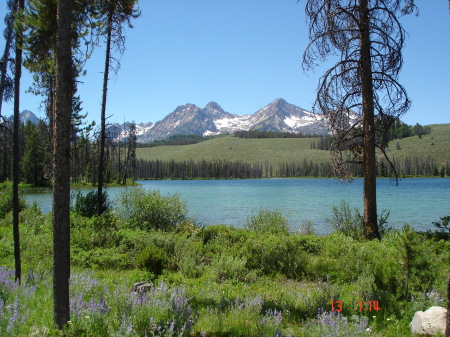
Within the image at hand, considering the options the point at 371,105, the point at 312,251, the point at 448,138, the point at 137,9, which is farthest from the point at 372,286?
the point at 448,138

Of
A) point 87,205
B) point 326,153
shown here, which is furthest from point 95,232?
point 326,153

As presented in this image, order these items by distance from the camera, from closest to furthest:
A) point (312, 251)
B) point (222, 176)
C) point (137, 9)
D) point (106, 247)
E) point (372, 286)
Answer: point (372, 286) → point (312, 251) → point (106, 247) → point (137, 9) → point (222, 176)

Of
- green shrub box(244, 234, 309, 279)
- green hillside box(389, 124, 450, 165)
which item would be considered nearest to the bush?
green shrub box(244, 234, 309, 279)

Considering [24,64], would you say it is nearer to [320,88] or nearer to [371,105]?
[320,88]

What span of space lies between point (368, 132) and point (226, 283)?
254 inches

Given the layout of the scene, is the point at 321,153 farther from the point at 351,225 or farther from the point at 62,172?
the point at 62,172

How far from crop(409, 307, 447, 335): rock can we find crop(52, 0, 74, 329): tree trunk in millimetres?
4122

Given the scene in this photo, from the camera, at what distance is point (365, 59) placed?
1006 cm

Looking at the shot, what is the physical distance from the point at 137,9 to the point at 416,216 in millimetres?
20407

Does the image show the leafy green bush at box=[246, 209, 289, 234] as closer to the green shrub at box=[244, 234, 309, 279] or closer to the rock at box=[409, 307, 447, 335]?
the green shrub at box=[244, 234, 309, 279]

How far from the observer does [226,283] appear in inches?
259

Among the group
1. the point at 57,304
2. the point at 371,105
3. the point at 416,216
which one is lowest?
the point at 416,216

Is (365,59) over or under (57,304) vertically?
over

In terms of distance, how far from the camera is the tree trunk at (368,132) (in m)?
9.91
